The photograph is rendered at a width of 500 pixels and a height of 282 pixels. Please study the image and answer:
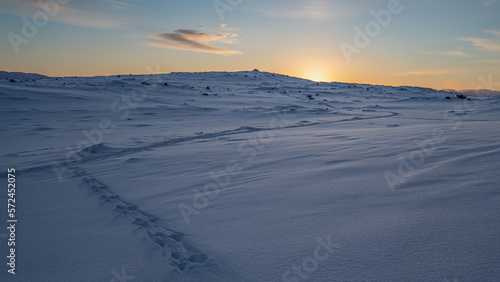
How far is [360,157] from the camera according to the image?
326 centimetres

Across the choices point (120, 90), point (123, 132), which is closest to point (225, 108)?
point (123, 132)

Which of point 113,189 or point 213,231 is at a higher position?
point 113,189

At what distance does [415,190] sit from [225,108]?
30.3 feet

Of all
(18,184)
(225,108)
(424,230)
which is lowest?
(424,230)

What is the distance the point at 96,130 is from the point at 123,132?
72 cm

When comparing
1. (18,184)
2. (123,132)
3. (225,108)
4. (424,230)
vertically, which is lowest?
(424,230)

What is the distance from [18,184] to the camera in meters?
3.09

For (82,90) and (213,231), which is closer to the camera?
(213,231)

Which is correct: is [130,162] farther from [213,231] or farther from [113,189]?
[213,231]

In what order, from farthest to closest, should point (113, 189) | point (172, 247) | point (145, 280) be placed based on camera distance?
point (113, 189), point (172, 247), point (145, 280)

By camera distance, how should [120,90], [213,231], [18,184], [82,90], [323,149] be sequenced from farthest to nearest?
[120,90] < [82,90] < [323,149] < [18,184] < [213,231]

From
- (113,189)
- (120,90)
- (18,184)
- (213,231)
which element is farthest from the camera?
(120,90)

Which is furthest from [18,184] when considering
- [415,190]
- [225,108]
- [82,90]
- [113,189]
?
[82,90]

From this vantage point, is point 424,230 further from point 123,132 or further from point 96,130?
point 96,130
